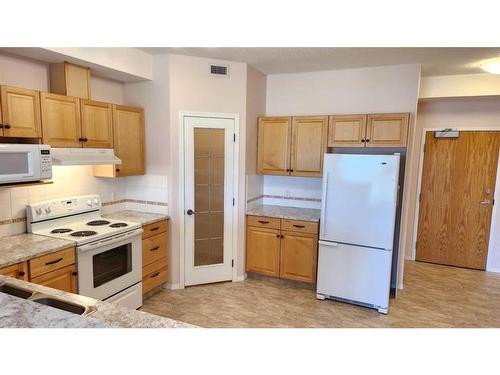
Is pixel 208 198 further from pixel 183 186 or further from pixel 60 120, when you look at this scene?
pixel 60 120

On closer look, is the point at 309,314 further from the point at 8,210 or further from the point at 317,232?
the point at 8,210

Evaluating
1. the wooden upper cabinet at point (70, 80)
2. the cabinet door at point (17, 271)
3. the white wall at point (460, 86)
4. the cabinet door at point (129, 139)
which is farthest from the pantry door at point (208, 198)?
the white wall at point (460, 86)

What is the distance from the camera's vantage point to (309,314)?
10.3ft

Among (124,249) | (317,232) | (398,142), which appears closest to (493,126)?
(398,142)

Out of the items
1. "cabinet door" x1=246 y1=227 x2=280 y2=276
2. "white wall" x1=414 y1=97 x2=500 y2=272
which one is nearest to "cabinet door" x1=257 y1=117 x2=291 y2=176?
"cabinet door" x1=246 y1=227 x2=280 y2=276

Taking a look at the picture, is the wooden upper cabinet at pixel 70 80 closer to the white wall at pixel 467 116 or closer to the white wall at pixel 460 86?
the white wall at pixel 460 86

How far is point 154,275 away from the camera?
332 cm

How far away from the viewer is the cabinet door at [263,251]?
12.3 ft

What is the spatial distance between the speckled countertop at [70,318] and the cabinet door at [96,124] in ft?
6.24

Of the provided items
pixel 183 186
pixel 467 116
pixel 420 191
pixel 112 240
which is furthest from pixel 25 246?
pixel 467 116

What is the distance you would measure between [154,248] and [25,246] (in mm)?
1210

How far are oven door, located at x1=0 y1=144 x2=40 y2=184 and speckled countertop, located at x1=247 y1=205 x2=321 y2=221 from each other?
2.25m

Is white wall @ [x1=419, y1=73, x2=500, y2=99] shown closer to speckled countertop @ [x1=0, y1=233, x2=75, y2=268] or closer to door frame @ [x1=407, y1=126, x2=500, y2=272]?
door frame @ [x1=407, y1=126, x2=500, y2=272]

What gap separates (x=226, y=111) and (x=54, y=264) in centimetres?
228
